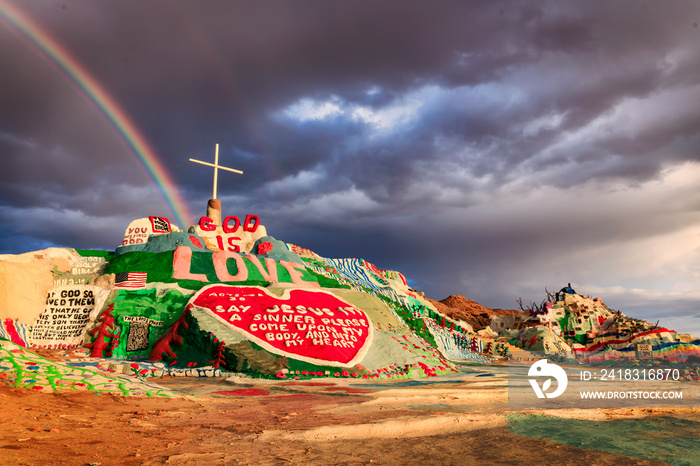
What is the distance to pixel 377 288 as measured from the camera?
A: 3638 centimetres

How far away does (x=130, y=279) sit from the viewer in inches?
882

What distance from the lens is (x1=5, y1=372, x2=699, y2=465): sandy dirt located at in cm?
514

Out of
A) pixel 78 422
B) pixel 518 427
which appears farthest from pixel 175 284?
pixel 518 427

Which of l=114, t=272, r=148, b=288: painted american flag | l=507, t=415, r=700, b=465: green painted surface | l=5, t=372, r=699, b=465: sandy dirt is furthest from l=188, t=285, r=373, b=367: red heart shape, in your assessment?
l=507, t=415, r=700, b=465: green painted surface

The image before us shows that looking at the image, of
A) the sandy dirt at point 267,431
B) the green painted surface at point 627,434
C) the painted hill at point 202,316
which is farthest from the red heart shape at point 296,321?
the green painted surface at point 627,434

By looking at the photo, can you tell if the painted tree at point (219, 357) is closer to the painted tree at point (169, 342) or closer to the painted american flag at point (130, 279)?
the painted tree at point (169, 342)

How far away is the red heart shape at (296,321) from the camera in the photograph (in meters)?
17.1

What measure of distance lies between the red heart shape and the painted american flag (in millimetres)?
4661

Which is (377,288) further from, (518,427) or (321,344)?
(518,427)

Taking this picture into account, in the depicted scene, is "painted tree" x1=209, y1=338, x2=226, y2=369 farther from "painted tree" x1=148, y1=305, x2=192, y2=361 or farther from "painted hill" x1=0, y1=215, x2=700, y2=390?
"painted tree" x1=148, y1=305, x2=192, y2=361

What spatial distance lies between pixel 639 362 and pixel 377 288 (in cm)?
1850

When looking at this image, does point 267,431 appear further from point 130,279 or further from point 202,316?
point 130,279

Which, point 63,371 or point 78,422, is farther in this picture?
point 63,371

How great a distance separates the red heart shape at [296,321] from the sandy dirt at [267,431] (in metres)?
6.82
